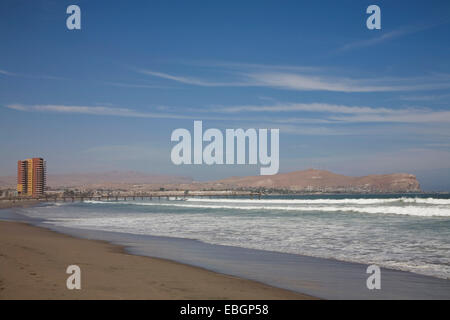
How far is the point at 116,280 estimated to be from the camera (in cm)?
852

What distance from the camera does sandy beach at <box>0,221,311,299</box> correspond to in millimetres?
7227

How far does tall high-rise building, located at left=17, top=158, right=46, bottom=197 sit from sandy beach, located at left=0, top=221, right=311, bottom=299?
183254 mm

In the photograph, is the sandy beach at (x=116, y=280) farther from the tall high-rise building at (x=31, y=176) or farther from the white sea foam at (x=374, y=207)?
the tall high-rise building at (x=31, y=176)

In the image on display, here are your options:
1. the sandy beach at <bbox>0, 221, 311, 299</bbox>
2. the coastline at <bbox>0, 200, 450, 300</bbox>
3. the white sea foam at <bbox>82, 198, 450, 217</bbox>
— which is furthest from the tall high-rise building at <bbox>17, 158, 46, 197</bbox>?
the sandy beach at <bbox>0, 221, 311, 299</bbox>

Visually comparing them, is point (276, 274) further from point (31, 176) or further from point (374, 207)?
point (31, 176)

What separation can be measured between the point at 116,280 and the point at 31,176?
194 meters

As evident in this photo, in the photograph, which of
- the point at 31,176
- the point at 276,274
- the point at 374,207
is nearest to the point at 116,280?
the point at 276,274

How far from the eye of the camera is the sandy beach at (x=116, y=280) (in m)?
7.23

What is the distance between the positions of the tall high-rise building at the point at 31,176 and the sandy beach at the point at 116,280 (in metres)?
183

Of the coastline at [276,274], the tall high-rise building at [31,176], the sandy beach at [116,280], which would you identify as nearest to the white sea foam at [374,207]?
the coastline at [276,274]
